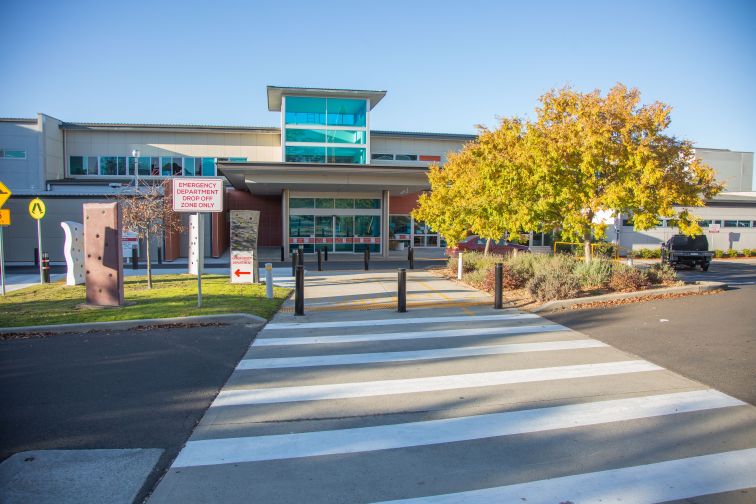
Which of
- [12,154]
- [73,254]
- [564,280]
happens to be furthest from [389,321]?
[12,154]

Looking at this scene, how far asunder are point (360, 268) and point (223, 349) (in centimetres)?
1406

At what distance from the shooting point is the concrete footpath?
12.9 ft

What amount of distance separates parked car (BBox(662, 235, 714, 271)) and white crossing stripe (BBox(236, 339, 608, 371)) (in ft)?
60.9

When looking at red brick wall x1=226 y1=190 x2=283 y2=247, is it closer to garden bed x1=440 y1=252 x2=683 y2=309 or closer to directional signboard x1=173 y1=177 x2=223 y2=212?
garden bed x1=440 y1=252 x2=683 y2=309

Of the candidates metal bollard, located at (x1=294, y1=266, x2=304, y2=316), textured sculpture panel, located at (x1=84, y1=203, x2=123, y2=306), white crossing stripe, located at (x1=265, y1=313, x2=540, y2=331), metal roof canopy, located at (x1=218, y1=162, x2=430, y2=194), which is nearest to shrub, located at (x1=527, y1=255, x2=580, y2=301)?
white crossing stripe, located at (x1=265, y1=313, x2=540, y2=331)

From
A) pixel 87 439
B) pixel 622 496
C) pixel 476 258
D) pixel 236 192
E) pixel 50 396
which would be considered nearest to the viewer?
pixel 622 496

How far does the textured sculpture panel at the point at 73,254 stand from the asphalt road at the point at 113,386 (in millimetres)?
8003

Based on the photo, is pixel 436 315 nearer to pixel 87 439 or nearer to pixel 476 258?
pixel 87 439

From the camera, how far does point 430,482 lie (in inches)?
158

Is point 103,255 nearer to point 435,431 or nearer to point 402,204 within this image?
point 435,431

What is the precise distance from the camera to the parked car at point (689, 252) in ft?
77.4

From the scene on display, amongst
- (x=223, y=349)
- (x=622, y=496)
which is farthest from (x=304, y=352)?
(x=622, y=496)

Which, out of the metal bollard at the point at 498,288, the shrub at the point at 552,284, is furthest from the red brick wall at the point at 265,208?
the metal bollard at the point at 498,288

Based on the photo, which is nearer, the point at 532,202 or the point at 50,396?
the point at 50,396
